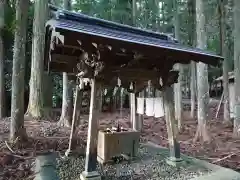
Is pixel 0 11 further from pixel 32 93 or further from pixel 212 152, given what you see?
pixel 212 152

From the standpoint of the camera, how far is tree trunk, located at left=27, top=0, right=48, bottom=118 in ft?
31.1

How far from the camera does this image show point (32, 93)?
9.56 meters

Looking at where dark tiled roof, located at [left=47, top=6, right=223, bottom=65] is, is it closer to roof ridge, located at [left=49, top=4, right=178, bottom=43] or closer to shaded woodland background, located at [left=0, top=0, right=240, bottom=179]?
roof ridge, located at [left=49, top=4, right=178, bottom=43]

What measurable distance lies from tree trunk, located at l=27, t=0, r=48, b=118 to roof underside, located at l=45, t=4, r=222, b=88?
162 inches

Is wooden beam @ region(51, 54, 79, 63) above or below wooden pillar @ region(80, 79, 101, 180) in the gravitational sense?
above

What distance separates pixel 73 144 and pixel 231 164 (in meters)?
4.11

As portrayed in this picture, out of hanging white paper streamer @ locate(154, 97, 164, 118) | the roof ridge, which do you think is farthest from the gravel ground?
the roof ridge

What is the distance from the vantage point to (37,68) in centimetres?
973

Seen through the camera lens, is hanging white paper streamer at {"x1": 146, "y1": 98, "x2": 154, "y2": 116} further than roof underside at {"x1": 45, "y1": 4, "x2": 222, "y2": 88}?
Result: Yes

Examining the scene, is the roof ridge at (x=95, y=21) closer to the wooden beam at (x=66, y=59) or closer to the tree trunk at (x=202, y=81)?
the wooden beam at (x=66, y=59)

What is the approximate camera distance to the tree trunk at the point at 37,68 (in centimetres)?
947

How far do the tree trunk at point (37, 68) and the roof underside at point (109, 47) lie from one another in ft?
13.5

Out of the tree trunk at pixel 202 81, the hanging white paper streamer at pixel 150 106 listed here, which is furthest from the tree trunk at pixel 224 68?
the hanging white paper streamer at pixel 150 106

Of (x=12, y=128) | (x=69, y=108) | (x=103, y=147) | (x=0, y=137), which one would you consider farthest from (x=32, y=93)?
(x=103, y=147)
